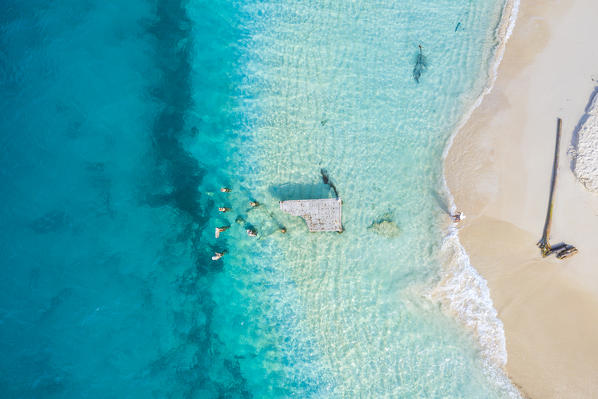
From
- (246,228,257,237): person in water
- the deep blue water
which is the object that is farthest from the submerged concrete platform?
the deep blue water

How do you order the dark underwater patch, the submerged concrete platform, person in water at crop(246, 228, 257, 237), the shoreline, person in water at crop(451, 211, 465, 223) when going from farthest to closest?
the dark underwater patch → person in water at crop(246, 228, 257, 237) → the submerged concrete platform → the shoreline → person in water at crop(451, 211, 465, 223)

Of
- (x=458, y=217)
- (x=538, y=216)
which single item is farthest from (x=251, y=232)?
(x=538, y=216)

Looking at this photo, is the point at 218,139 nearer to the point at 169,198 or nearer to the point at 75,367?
the point at 169,198

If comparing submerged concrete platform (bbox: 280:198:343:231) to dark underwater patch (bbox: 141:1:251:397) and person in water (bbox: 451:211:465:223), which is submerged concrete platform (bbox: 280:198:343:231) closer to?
dark underwater patch (bbox: 141:1:251:397)

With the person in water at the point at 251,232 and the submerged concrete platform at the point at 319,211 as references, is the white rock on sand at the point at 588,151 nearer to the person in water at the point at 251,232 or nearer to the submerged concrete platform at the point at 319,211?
the submerged concrete platform at the point at 319,211

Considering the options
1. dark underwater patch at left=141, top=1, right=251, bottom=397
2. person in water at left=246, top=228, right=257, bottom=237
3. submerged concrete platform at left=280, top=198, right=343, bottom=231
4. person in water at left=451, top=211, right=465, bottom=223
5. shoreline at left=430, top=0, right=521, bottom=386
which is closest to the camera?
person in water at left=451, top=211, right=465, bottom=223

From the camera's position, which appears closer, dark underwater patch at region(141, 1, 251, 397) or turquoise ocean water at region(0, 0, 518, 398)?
turquoise ocean water at region(0, 0, 518, 398)

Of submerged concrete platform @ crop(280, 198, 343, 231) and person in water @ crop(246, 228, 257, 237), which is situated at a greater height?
submerged concrete platform @ crop(280, 198, 343, 231)
